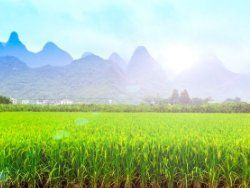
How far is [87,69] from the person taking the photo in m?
120

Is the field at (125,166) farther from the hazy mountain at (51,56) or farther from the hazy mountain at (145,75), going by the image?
the hazy mountain at (51,56)

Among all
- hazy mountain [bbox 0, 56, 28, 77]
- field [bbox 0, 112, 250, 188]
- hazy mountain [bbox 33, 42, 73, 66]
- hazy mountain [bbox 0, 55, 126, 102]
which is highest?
hazy mountain [bbox 33, 42, 73, 66]

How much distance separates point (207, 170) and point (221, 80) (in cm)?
14654

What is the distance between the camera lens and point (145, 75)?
140750 mm

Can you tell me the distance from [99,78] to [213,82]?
51311 millimetres

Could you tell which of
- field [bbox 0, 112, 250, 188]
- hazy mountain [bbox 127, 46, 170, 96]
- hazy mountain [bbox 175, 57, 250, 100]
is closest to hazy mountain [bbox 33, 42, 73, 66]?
hazy mountain [bbox 127, 46, 170, 96]

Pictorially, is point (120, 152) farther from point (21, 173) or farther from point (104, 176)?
point (21, 173)

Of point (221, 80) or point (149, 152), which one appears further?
point (221, 80)

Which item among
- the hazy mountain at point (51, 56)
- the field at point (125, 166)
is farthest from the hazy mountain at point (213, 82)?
the field at point (125, 166)

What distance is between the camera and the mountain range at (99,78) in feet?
357

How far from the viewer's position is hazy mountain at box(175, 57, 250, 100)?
139 metres

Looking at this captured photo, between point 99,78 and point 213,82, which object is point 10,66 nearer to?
point 99,78

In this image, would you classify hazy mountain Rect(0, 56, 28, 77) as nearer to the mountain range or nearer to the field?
the mountain range

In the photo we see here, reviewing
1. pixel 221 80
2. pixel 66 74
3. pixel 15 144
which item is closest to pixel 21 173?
pixel 15 144
